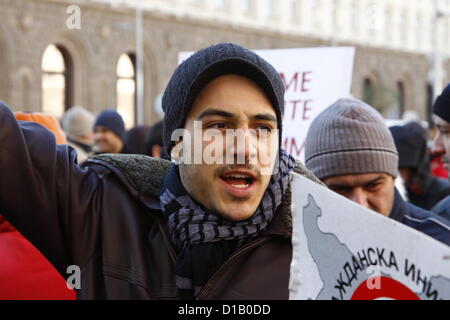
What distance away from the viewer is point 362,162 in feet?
9.27

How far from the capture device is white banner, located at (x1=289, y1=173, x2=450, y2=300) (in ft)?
4.29

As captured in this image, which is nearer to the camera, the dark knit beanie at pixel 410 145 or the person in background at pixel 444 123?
the person in background at pixel 444 123

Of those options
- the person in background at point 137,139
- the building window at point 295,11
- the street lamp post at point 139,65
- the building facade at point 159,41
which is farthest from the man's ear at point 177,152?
the building window at point 295,11

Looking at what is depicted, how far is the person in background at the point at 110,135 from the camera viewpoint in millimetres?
7391

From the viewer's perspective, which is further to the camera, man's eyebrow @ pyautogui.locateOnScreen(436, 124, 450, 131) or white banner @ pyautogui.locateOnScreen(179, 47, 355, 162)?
white banner @ pyautogui.locateOnScreen(179, 47, 355, 162)

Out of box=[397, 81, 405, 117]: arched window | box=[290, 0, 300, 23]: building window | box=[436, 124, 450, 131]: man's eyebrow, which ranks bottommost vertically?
box=[397, 81, 405, 117]: arched window

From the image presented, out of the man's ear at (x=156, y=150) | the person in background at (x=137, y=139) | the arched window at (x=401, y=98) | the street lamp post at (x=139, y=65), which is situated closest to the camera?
the man's ear at (x=156, y=150)

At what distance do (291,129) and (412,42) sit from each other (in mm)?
34782

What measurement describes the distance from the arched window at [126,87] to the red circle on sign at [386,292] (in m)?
23.8

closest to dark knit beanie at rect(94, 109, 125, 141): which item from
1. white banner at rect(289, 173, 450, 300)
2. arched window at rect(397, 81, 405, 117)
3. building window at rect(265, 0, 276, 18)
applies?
white banner at rect(289, 173, 450, 300)

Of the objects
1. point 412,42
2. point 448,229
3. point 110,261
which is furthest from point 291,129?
point 412,42

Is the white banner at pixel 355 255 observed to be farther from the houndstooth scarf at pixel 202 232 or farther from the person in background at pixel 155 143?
the person in background at pixel 155 143

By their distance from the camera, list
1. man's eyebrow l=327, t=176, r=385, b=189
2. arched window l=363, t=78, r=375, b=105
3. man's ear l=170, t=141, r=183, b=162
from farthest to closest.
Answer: arched window l=363, t=78, r=375, b=105, man's eyebrow l=327, t=176, r=385, b=189, man's ear l=170, t=141, r=183, b=162

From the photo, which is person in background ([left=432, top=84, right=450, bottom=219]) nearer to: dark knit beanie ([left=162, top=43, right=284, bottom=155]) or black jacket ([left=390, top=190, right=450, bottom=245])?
black jacket ([left=390, top=190, right=450, bottom=245])
